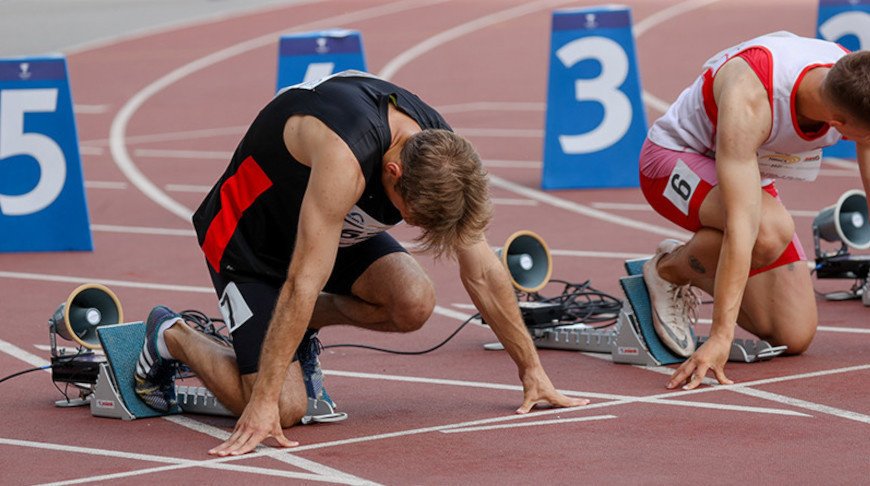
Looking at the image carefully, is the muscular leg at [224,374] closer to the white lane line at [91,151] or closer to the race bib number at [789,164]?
the race bib number at [789,164]

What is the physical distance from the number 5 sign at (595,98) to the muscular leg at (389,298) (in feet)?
19.7

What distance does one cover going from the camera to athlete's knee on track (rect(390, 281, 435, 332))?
237 inches

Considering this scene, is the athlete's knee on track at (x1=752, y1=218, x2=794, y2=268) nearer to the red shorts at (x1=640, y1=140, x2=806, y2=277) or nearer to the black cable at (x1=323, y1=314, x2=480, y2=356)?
the red shorts at (x1=640, y1=140, x2=806, y2=277)

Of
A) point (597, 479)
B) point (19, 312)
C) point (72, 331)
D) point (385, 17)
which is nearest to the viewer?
point (597, 479)

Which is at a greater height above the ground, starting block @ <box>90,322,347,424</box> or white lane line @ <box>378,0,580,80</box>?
white lane line @ <box>378,0,580,80</box>

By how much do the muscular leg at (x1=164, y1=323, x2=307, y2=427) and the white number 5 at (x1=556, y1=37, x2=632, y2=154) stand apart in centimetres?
643

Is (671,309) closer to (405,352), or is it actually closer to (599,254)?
(405,352)

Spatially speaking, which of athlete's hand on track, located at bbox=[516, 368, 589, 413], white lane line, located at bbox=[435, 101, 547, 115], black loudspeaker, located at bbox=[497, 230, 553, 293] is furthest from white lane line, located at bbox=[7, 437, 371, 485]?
white lane line, located at bbox=[435, 101, 547, 115]

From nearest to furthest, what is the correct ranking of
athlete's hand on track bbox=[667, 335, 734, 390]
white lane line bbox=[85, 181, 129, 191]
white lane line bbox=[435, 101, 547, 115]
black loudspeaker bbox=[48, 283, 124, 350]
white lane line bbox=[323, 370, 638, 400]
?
athlete's hand on track bbox=[667, 335, 734, 390], white lane line bbox=[323, 370, 638, 400], black loudspeaker bbox=[48, 283, 124, 350], white lane line bbox=[85, 181, 129, 191], white lane line bbox=[435, 101, 547, 115]

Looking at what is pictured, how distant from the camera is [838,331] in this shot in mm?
7293

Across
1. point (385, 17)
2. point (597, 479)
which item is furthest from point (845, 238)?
point (385, 17)

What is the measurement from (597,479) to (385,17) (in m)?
20.1

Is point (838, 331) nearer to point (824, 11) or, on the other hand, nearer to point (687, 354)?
point (687, 354)

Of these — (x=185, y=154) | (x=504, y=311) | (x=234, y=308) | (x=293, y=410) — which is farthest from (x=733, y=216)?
(x=185, y=154)
